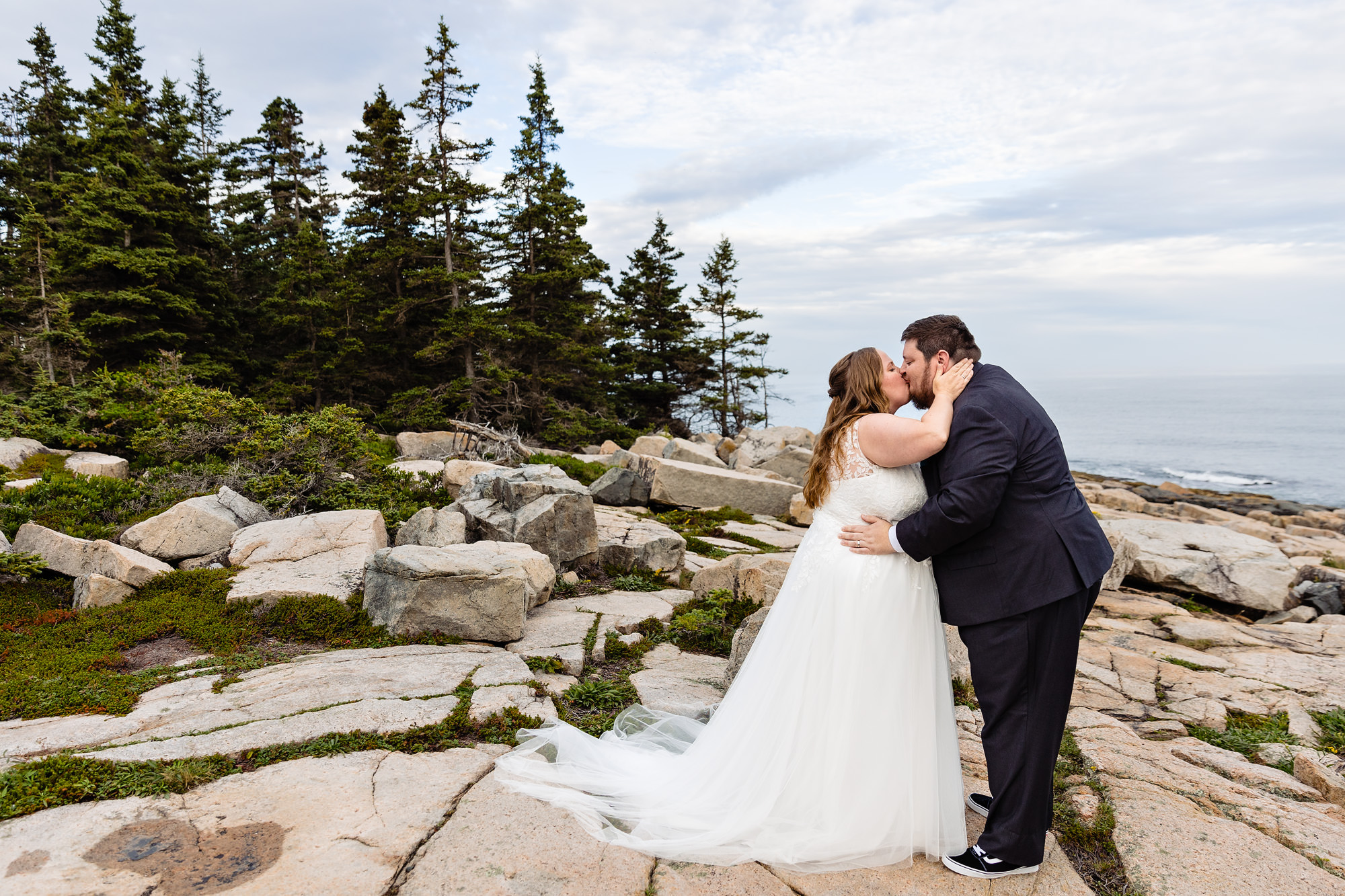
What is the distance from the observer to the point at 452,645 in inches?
254

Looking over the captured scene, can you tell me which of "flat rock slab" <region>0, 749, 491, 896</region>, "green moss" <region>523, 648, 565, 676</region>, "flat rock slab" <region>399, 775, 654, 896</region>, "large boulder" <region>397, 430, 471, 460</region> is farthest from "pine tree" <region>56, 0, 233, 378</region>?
"flat rock slab" <region>399, 775, 654, 896</region>

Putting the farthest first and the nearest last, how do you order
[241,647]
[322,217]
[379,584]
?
[322,217], [379,584], [241,647]

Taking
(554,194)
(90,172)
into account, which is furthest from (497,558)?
(90,172)

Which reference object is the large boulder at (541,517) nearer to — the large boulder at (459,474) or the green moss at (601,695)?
the large boulder at (459,474)

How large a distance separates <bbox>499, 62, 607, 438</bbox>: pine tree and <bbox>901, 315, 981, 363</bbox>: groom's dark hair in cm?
1949

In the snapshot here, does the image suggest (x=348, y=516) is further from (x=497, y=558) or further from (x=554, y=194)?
(x=554, y=194)

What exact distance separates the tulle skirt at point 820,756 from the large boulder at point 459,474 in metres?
8.62

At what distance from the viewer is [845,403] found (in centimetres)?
388

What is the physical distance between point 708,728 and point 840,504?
154 cm

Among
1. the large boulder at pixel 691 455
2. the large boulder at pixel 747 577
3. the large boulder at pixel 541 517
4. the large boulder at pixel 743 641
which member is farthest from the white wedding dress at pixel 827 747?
the large boulder at pixel 691 455

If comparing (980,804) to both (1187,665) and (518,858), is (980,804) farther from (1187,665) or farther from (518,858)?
(1187,665)

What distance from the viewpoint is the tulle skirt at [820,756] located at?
3453 mm

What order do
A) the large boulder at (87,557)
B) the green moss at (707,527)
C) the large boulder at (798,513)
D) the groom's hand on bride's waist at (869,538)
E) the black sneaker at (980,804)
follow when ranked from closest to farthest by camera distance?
the groom's hand on bride's waist at (869,538) < the black sneaker at (980,804) < the large boulder at (87,557) < the green moss at (707,527) < the large boulder at (798,513)

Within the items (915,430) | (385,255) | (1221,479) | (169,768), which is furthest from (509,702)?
(1221,479)
